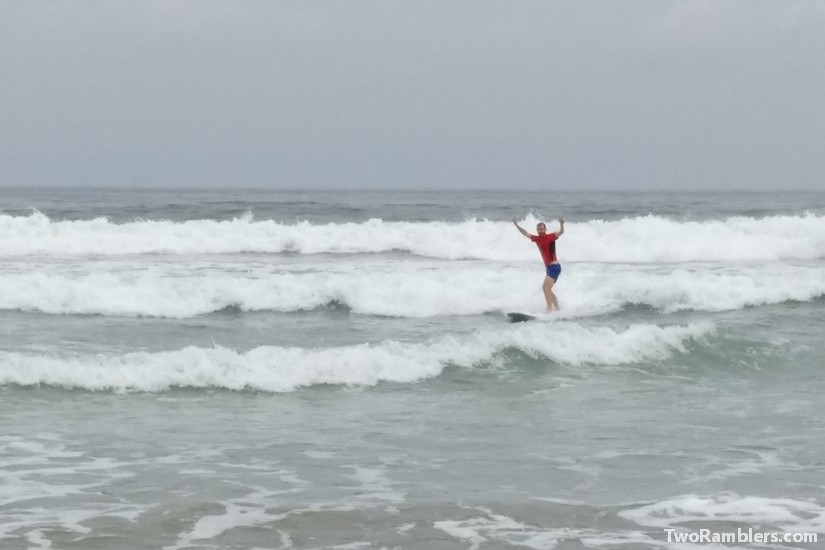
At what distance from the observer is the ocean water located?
277 inches

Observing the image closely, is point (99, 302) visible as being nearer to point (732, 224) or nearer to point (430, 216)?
point (732, 224)

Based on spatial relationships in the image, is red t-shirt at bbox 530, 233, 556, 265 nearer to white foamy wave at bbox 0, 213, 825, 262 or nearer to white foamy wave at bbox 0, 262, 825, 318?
white foamy wave at bbox 0, 262, 825, 318

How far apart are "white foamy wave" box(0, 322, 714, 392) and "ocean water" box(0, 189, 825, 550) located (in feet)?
0.11

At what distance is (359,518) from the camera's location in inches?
278

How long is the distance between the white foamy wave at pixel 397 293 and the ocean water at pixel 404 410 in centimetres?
5

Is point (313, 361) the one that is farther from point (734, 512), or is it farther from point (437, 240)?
point (437, 240)

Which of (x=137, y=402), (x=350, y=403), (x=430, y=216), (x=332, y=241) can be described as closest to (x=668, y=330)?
(x=350, y=403)

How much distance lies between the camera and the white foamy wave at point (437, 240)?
28.6 m

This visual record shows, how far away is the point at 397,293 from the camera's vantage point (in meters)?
19.0

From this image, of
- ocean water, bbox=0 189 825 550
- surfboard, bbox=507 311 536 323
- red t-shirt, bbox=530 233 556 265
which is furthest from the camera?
red t-shirt, bbox=530 233 556 265

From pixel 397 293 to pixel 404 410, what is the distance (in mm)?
8383

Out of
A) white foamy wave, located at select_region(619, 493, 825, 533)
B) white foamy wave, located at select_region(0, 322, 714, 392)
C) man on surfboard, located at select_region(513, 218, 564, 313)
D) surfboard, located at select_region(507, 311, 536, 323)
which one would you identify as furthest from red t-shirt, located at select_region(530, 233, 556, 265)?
white foamy wave, located at select_region(619, 493, 825, 533)

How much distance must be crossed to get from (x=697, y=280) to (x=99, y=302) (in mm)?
10547

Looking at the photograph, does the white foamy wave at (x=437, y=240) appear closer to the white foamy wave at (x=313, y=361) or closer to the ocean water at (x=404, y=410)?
the ocean water at (x=404, y=410)
